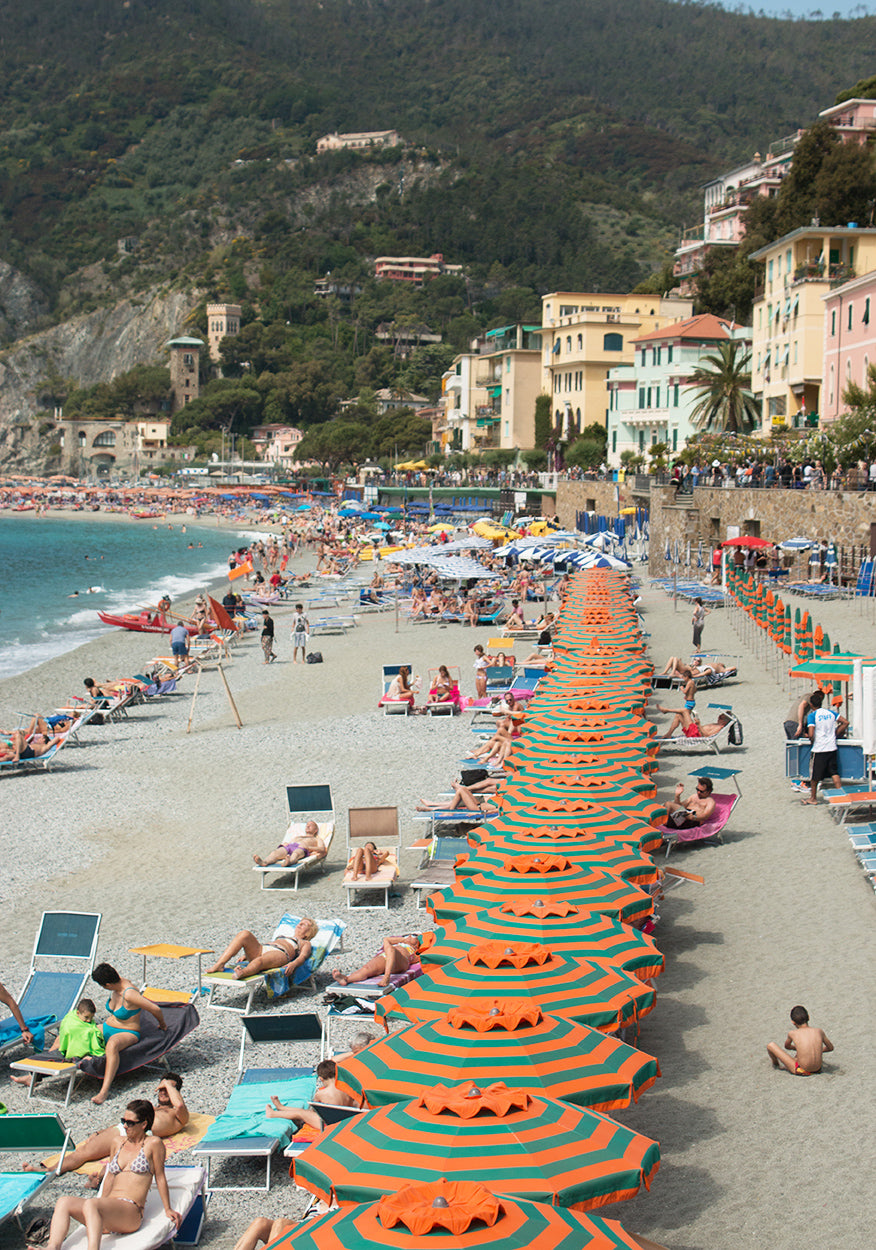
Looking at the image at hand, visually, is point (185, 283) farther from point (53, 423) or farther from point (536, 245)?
point (536, 245)

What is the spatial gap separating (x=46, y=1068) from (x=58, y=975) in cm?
107

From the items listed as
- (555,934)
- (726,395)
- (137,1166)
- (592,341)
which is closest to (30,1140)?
(137,1166)

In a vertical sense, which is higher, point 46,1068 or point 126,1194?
point 126,1194

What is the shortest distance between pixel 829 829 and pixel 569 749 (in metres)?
2.73

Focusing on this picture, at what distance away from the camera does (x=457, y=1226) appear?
369cm

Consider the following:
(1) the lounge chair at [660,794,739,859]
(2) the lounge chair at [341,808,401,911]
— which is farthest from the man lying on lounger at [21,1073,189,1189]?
(1) the lounge chair at [660,794,739,859]

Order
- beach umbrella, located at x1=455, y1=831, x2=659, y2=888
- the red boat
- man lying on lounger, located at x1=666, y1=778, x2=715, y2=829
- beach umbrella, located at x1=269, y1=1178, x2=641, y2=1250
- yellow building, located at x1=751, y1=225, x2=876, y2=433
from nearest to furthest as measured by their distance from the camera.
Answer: beach umbrella, located at x1=269, y1=1178, x2=641, y2=1250 < beach umbrella, located at x1=455, y1=831, x2=659, y2=888 < man lying on lounger, located at x1=666, y1=778, x2=715, y2=829 < the red boat < yellow building, located at x1=751, y1=225, x2=876, y2=433

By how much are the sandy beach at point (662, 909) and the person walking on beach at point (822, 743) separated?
35cm

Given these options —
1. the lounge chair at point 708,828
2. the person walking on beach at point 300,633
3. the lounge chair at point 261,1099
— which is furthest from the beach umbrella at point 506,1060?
the person walking on beach at point 300,633

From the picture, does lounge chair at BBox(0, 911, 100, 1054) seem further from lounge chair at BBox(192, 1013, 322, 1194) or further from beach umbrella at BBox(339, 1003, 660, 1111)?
beach umbrella at BBox(339, 1003, 660, 1111)

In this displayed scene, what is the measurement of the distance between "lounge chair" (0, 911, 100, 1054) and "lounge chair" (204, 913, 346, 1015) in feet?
2.77

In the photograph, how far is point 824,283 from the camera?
36.6m

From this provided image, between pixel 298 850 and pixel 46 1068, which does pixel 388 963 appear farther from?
pixel 298 850

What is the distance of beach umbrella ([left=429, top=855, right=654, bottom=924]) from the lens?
688cm
